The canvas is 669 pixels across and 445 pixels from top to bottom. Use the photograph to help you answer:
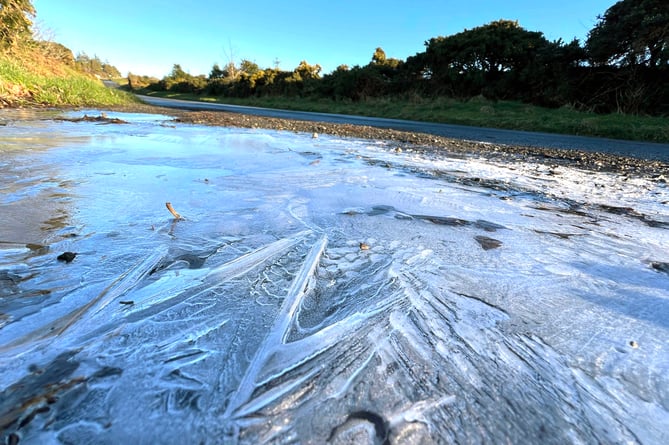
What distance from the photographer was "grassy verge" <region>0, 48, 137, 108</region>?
9.16 metres

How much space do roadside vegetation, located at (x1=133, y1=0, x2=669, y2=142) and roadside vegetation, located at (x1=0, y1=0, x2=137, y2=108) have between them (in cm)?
1054

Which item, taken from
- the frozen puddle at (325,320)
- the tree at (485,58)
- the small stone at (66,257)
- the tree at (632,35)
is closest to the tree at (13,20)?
the frozen puddle at (325,320)

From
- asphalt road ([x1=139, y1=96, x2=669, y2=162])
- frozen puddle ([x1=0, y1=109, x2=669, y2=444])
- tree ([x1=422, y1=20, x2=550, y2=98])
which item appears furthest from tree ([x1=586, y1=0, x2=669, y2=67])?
frozen puddle ([x1=0, y1=109, x2=669, y2=444])

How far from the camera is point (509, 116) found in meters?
11.9

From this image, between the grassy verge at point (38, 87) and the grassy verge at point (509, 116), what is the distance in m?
10.3

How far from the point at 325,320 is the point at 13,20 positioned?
1624 centimetres

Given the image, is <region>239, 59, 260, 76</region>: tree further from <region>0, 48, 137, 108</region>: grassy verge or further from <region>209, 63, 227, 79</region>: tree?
<region>0, 48, 137, 108</region>: grassy verge

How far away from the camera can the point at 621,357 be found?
2.93ft

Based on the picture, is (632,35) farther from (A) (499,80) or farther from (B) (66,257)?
A: (B) (66,257)

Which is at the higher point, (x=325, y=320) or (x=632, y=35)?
(x=632, y=35)

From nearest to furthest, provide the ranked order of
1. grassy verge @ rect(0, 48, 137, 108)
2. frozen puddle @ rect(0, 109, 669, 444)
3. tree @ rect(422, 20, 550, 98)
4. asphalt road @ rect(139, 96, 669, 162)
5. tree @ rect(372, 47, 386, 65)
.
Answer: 1. frozen puddle @ rect(0, 109, 669, 444)
2. asphalt road @ rect(139, 96, 669, 162)
3. grassy verge @ rect(0, 48, 137, 108)
4. tree @ rect(422, 20, 550, 98)
5. tree @ rect(372, 47, 386, 65)

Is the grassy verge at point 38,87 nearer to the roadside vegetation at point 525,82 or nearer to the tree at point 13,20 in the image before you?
the tree at point 13,20

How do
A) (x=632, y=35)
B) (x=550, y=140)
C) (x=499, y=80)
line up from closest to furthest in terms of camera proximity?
1. (x=550, y=140)
2. (x=632, y=35)
3. (x=499, y=80)

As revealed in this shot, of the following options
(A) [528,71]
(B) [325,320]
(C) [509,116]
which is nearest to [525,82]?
(A) [528,71]
